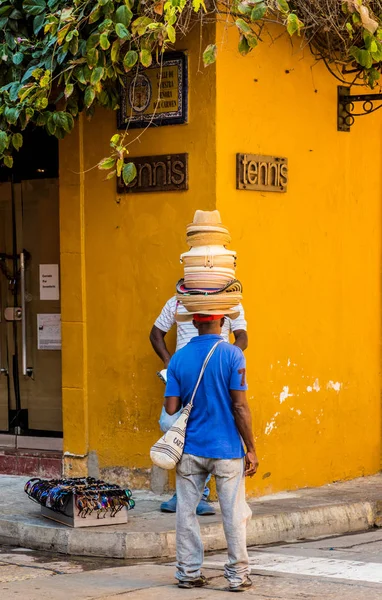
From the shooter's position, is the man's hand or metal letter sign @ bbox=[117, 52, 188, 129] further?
metal letter sign @ bbox=[117, 52, 188, 129]

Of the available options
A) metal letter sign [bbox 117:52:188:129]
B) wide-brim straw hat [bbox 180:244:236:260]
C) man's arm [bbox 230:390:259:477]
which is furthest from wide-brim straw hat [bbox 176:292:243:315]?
metal letter sign [bbox 117:52:188:129]

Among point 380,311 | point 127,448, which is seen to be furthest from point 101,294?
point 380,311

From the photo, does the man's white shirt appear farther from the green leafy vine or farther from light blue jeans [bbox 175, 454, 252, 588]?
light blue jeans [bbox 175, 454, 252, 588]

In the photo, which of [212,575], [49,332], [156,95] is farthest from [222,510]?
[49,332]

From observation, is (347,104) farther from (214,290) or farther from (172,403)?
(172,403)

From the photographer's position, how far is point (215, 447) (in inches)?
257

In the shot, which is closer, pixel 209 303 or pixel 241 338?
pixel 209 303

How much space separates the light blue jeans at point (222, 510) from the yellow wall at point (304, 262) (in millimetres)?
2707

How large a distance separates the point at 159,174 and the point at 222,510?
3513mm

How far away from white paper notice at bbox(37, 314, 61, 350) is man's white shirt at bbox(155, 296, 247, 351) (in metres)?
1.59

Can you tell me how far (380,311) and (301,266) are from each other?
1.33 metres

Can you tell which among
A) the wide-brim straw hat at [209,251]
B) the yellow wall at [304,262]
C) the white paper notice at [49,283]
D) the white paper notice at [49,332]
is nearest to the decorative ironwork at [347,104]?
the yellow wall at [304,262]

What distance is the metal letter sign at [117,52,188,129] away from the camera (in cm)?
916

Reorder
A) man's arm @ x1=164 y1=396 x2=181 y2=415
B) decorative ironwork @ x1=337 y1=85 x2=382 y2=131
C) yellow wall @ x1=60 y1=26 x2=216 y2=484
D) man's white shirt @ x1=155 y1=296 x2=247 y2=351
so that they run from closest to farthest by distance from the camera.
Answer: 1. man's arm @ x1=164 y1=396 x2=181 y2=415
2. man's white shirt @ x1=155 y1=296 x2=247 y2=351
3. yellow wall @ x1=60 y1=26 x2=216 y2=484
4. decorative ironwork @ x1=337 y1=85 x2=382 y2=131
